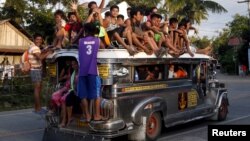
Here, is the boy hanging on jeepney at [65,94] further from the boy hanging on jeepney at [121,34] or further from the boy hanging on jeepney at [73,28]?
the boy hanging on jeepney at [121,34]

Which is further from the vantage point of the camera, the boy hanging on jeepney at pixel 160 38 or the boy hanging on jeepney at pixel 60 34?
the boy hanging on jeepney at pixel 160 38

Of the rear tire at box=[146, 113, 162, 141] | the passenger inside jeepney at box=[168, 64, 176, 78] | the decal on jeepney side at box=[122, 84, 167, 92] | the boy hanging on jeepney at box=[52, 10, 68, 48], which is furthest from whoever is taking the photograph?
the passenger inside jeepney at box=[168, 64, 176, 78]

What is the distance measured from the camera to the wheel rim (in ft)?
29.0

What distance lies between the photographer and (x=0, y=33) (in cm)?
2752

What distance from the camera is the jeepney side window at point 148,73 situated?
879 centimetres

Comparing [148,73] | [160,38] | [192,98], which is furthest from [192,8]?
[148,73]

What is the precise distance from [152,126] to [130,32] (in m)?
1.96

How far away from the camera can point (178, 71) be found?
1008 centimetres

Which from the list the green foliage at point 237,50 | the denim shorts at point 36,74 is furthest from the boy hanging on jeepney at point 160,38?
the green foliage at point 237,50

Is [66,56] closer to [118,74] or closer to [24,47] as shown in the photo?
[118,74]

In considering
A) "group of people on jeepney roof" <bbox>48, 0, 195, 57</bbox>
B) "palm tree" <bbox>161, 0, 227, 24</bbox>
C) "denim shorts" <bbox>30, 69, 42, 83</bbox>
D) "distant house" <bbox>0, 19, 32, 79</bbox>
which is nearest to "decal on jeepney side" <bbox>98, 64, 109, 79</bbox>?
"group of people on jeepney roof" <bbox>48, 0, 195, 57</bbox>

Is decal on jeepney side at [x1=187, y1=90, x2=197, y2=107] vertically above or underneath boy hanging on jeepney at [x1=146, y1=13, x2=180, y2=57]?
underneath

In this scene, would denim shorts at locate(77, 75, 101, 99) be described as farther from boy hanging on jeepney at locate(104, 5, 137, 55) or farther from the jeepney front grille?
boy hanging on jeepney at locate(104, 5, 137, 55)

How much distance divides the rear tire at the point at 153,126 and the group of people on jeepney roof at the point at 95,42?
821 millimetres
